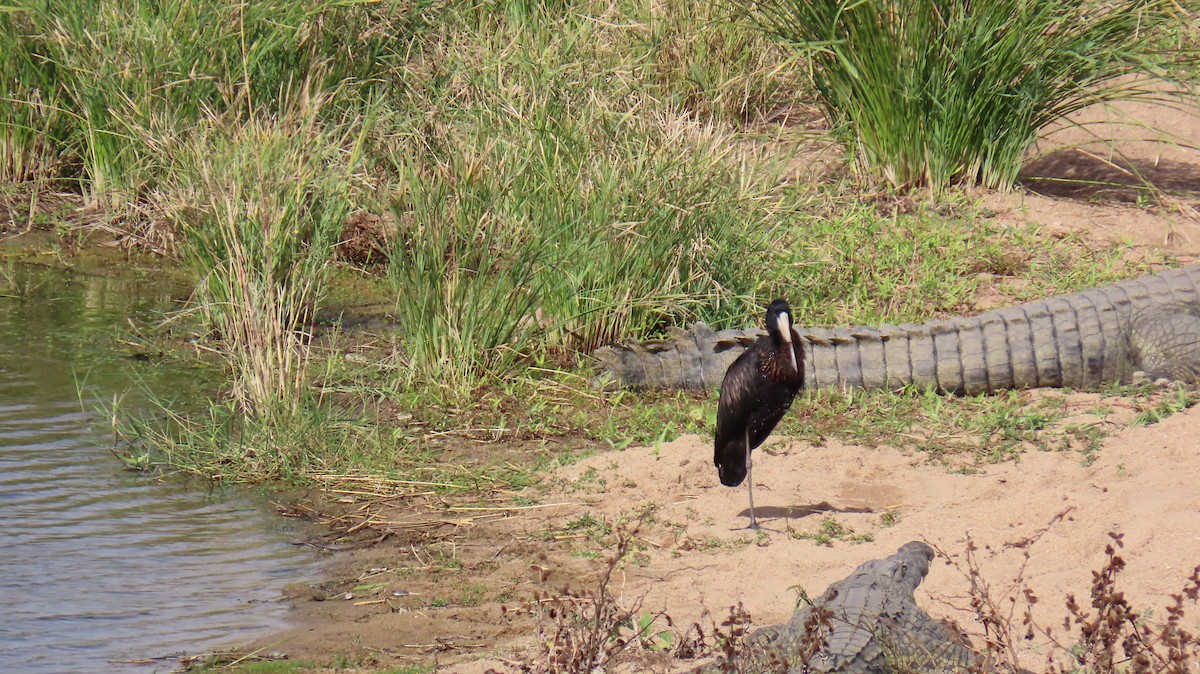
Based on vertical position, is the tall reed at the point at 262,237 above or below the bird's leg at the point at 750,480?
above

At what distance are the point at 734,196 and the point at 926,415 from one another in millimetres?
1785

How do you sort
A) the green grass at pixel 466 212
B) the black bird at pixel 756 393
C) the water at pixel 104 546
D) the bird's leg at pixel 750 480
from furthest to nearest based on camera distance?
the green grass at pixel 466 212 → the black bird at pixel 756 393 → the bird's leg at pixel 750 480 → the water at pixel 104 546

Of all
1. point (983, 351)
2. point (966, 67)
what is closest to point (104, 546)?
point (983, 351)

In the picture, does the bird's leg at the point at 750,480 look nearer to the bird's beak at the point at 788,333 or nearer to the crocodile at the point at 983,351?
the bird's beak at the point at 788,333

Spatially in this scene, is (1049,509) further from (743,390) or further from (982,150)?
(982,150)

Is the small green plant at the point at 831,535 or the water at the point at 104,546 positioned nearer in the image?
the water at the point at 104,546

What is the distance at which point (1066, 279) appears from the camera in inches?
290

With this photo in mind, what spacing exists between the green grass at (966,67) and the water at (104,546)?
4.49 m

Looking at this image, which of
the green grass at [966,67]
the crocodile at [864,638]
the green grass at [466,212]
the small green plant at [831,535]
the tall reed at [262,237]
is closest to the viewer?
the crocodile at [864,638]

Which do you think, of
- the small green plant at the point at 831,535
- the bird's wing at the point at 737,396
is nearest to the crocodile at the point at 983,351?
the bird's wing at the point at 737,396

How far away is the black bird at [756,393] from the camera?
490cm

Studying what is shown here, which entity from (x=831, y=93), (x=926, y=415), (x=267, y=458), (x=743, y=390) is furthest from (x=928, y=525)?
(x=831, y=93)

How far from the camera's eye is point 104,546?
15.4 feet

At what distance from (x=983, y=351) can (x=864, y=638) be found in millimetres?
3181
